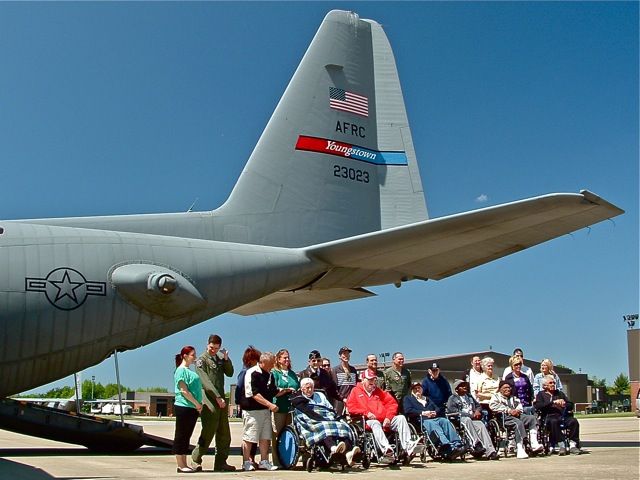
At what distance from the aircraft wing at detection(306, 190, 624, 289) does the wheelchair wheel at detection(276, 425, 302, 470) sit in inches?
130

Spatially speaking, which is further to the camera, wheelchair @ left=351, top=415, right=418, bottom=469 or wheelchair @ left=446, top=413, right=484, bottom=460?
wheelchair @ left=446, top=413, right=484, bottom=460

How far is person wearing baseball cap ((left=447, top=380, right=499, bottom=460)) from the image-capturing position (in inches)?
407

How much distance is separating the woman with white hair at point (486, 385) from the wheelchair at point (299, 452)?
3038 millimetres

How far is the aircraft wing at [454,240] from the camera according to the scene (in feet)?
34.1

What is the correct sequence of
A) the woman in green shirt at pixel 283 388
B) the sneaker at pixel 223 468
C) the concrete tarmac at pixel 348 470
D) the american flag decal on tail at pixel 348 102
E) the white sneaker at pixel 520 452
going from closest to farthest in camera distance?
Result: the concrete tarmac at pixel 348 470
the sneaker at pixel 223 468
the woman in green shirt at pixel 283 388
the white sneaker at pixel 520 452
the american flag decal on tail at pixel 348 102

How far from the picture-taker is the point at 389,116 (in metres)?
14.1

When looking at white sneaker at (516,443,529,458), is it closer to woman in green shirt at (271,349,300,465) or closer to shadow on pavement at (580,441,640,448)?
shadow on pavement at (580,441,640,448)

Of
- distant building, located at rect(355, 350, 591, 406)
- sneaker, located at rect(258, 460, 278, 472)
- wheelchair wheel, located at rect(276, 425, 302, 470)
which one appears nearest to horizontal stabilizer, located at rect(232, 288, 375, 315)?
wheelchair wheel, located at rect(276, 425, 302, 470)

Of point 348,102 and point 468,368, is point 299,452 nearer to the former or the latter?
point 348,102

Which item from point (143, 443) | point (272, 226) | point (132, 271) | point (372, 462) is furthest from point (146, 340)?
point (372, 462)

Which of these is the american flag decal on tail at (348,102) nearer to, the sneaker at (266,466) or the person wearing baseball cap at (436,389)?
the person wearing baseball cap at (436,389)

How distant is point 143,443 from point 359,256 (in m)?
4.64

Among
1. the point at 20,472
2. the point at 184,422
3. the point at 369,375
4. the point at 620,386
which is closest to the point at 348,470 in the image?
the point at 369,375

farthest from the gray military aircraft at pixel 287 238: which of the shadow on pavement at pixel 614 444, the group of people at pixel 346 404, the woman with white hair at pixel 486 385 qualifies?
the shadow on pavement at pixel 614 444
